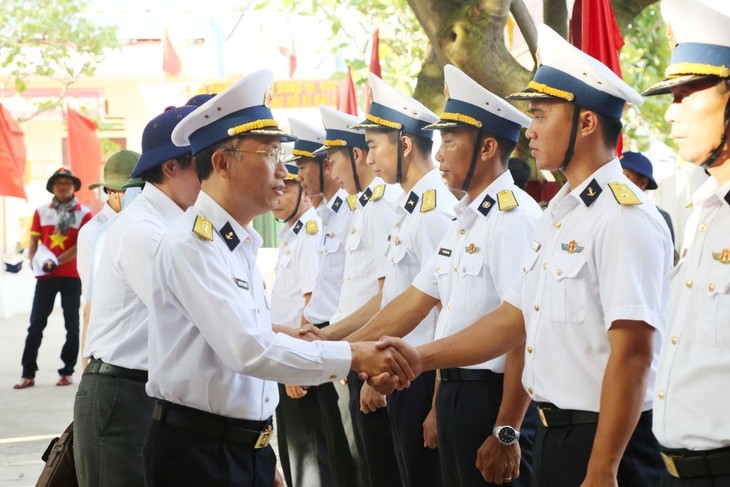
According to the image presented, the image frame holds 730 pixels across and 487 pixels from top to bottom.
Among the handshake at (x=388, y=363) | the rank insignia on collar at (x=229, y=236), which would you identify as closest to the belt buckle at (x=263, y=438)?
the handshake at (x=388, y=363)

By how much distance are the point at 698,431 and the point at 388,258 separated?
278 centimetres

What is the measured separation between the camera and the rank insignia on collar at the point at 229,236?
3.40 m

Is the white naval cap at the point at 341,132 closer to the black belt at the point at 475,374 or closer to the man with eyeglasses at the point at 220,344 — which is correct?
the black belt at the point at 475,374

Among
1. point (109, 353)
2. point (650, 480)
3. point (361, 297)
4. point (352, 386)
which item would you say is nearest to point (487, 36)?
point (361, 297)

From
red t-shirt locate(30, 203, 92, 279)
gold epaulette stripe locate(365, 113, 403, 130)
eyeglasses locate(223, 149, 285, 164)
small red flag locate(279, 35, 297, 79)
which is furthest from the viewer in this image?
small red flag locate(279, 35, 297, 79)

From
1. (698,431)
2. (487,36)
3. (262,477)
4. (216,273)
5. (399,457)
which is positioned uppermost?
(487,36)

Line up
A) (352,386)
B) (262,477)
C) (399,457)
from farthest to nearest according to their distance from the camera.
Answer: (352,386) < (399,457) < (262,477)

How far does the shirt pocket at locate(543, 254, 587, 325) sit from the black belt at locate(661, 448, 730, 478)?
63cm

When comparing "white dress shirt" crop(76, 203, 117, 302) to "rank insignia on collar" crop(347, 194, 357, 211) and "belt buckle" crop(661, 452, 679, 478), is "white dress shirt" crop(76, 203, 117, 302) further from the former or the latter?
"belt buckle" crop(661, 452, 679, 478)

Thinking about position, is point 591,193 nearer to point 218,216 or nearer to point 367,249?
point 218,216

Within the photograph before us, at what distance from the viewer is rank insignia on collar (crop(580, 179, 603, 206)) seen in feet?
10.8

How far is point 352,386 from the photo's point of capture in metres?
5.72

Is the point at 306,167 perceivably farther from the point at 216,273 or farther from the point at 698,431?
the point at 698,431

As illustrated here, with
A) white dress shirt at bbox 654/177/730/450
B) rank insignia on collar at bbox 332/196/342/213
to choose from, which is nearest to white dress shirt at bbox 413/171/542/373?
white dress shirt at bbox 654/177/730/450
